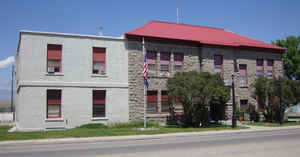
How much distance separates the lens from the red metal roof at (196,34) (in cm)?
2778

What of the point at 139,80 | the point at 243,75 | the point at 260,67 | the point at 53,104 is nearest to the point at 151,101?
the point at 139,80

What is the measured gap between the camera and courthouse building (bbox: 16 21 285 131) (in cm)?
2269

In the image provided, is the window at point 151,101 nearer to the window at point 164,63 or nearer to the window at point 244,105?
the window at point 164,63

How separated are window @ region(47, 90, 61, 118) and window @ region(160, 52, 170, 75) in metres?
9.95

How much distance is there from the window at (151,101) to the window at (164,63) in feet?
7.46

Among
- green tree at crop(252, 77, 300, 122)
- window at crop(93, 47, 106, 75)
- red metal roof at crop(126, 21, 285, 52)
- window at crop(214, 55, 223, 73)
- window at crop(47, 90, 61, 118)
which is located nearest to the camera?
window at crop(47, 90, 61, 118)

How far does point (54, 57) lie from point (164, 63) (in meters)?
10.3

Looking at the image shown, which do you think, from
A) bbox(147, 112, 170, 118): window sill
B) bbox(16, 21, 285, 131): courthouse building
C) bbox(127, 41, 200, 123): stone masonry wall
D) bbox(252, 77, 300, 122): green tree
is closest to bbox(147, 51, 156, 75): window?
bbox(16, 21, 285, 131): courthouse building

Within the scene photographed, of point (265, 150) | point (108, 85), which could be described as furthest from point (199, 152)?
point (108, 85)

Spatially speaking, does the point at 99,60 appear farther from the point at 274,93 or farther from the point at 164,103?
the point at 274,93

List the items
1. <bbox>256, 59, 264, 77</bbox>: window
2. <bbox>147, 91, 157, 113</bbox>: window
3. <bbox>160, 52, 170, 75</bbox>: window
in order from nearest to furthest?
1. <bbox>147, 91, 157, 113</bbox>: window
2. <bbox>160, 52, 170, 75</bbox>: window
3. <bbox>256, 59, 264, 77</bbox>: window

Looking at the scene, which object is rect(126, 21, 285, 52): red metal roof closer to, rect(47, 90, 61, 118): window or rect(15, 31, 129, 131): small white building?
rect(15, 31, 129, 131): small white building

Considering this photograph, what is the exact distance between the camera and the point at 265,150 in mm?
11438

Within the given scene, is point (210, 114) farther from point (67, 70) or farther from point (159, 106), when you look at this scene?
point (67, 70)
